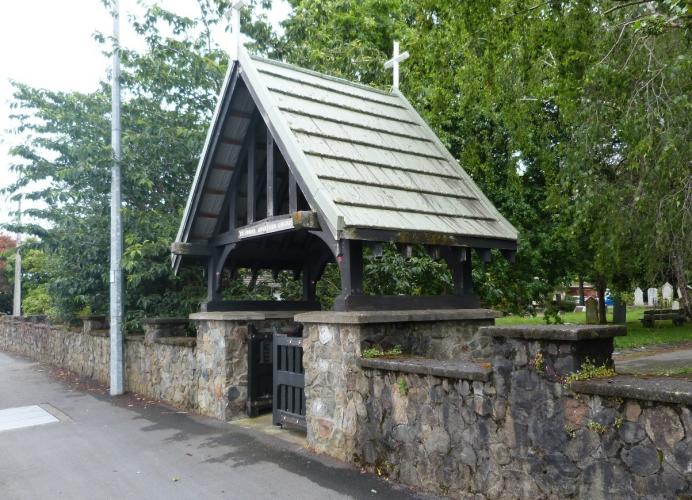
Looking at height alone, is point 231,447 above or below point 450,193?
below

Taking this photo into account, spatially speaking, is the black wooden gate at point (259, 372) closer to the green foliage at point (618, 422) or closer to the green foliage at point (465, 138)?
the green foliage at point (465, 138)

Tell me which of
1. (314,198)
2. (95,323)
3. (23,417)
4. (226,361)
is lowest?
(23,417)

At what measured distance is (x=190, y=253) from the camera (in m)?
9.47

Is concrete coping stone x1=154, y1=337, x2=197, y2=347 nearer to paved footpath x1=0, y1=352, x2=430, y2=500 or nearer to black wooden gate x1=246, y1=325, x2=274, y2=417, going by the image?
paved footpath x1=0, y1=352, x2=430, y2=500

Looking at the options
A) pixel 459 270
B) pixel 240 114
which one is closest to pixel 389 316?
pixel 459 270

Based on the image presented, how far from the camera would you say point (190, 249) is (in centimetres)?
948

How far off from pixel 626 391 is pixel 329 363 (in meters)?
3.57

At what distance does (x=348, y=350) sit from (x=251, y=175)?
3.37 meters

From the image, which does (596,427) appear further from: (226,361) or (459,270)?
(226,361)

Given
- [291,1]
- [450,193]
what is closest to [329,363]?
[450,193]

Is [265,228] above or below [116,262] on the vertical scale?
above

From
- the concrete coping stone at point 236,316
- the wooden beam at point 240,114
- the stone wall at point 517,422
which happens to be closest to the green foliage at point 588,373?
the stone wall at point 517,422

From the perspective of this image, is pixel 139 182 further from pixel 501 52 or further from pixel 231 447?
pixel 501 52

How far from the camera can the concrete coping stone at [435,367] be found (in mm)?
4934
